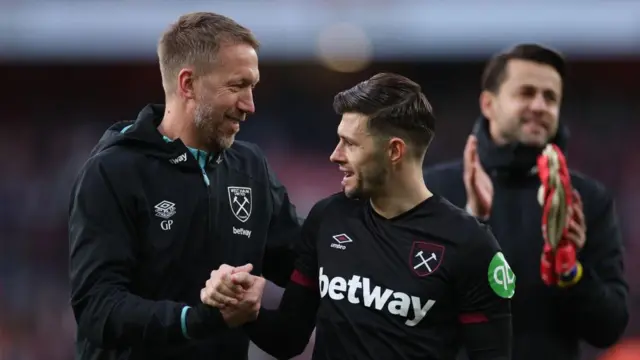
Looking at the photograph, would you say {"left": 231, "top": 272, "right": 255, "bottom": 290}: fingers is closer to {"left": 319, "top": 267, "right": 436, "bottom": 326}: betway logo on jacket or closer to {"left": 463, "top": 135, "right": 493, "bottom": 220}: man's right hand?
{"left": 319, "top": 267, "right": 436, "bottom": 326}: betway logo on jacket

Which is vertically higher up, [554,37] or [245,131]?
[554,37]

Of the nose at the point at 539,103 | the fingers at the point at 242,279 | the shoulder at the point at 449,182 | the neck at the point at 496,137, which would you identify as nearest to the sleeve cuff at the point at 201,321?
the fingers at the point at 242,279

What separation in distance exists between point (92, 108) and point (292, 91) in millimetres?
2488

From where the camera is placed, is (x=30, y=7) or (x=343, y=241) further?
(x=30, y=7)

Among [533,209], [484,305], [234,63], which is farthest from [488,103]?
[484,305]

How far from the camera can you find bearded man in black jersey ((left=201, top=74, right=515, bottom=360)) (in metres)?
3.20

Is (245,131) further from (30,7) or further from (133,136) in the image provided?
(133,136)

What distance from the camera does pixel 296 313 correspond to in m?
3.48

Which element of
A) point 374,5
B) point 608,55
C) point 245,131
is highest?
point 374,5

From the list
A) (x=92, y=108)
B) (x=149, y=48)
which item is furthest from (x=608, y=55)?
(x=92, y=108)

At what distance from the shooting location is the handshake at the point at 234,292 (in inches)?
122

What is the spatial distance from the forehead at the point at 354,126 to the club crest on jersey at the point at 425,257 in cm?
40

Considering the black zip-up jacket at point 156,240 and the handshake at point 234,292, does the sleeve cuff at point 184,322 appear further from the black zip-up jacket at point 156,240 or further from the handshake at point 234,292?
the handshake at point 234,292

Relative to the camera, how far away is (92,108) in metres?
13.0
